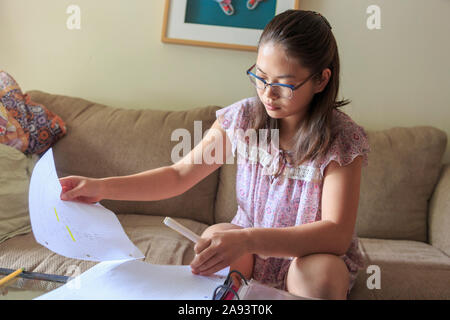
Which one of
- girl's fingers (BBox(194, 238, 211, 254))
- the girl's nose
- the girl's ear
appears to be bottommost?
girl's fingers (BBox(194, 238, 211, 254))

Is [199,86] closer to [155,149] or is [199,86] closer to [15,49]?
[155,149]

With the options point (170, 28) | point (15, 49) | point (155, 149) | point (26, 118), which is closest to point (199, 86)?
point (170, 28)

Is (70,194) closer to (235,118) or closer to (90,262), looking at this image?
(90,262)

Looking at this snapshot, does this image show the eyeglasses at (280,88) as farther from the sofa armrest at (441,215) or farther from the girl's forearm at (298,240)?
the sofa armrest at (441,215)

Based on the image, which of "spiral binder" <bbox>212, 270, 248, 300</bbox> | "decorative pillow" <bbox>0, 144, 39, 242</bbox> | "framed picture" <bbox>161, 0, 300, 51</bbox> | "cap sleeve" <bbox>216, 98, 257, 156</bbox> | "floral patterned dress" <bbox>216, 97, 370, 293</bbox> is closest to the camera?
"spiral binder" <bbox>212, 270, 248, 300</bbox>

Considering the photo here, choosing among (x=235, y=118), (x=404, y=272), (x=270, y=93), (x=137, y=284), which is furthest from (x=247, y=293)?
(x=404, y=272)

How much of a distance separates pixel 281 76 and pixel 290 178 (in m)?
0.27

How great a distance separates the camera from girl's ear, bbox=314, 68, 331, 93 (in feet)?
3.02

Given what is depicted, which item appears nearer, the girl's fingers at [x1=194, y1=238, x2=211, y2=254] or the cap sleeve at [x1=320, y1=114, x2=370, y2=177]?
the girl's fingers at [x1=194, y1=238, x2=211, y2=254]

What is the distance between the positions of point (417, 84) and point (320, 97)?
103 centimetres

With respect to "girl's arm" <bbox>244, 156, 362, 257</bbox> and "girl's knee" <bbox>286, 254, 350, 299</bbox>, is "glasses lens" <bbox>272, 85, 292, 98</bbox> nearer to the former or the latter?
"girl's arm" <bbox>244, 156, 362, 257</bbox>

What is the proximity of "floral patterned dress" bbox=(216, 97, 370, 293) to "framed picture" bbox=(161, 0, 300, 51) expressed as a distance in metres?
0.74

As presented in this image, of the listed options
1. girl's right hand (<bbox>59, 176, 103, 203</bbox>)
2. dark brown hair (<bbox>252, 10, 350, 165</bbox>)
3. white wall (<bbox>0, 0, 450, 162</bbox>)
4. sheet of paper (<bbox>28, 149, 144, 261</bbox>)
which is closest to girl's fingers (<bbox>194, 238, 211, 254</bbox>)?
sheet of paper (<bbox>28, 149, 144, 261</bbox>)

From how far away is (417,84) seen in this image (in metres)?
1.79
